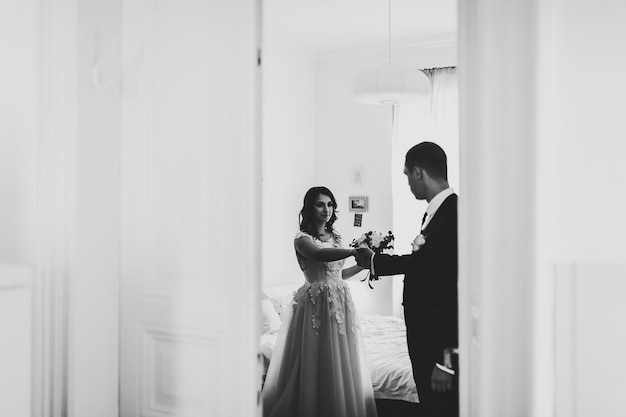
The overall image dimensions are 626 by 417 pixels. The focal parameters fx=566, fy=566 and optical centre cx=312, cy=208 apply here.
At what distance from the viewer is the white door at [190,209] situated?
211 cm

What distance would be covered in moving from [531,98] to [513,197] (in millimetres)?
297

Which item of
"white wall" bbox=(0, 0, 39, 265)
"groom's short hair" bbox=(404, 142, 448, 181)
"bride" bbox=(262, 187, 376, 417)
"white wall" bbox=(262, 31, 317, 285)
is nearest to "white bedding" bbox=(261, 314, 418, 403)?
"bride" bbox=(262, 187, 376, 417)

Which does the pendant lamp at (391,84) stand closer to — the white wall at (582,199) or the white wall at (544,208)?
the white wall at (544,208)

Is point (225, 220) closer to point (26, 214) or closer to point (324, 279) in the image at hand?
point (26, 214)

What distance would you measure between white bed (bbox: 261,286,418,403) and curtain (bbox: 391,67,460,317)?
0.60 m

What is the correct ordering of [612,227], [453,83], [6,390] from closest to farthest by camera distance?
1. [612,227]
2. [6,390]
3. [453,83]

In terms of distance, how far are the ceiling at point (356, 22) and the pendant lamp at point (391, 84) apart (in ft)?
2.89

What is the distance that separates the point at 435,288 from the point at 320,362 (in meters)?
0.97

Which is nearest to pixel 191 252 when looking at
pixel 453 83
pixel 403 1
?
pixel 403 1

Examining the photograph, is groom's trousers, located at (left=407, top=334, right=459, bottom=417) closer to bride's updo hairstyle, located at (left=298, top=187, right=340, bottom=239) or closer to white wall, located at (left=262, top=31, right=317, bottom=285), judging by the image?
bride's updo hairstyle, located at (left=298, top=187, right=340, bottom=239)

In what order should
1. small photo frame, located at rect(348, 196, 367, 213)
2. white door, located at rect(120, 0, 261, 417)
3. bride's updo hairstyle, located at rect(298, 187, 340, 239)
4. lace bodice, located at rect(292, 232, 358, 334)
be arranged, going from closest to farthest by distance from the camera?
1. white door, located at rect(120, 0, 261, 417)
2. lace bodice, located at rect(292, 232, 358, 334)
3. bride's updo hairstyle, located at rect(298, 187, 340, 239)
4. small photo frame, located at rect(348, 196, 367, 213)

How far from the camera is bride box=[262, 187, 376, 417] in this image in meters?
3.20

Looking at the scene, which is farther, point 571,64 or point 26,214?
point 26,214

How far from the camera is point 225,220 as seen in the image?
2.15 meters
